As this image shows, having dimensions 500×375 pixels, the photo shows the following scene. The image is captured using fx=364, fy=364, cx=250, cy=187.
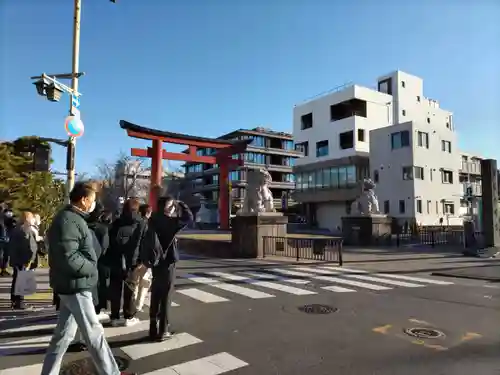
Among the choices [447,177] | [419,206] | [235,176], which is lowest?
[419,206]

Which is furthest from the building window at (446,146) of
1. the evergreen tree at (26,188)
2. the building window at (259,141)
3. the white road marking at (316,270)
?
the evergreen tree at (26,188)

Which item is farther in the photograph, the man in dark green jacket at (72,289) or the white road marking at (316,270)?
the white road marking at (316,270)

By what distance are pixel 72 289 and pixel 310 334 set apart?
135 inches

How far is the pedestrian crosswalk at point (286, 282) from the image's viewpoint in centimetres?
845

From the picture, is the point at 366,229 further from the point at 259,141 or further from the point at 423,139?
the point at 259,141

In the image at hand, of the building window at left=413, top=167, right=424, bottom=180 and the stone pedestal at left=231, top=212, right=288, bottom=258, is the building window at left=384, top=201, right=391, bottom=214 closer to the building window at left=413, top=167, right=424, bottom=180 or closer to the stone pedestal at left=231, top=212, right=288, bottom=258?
the building window at left=413, top=167, right=424, bottom=180

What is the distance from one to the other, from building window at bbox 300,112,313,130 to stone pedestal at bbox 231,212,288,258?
127 feet

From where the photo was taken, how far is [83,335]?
3.39 m

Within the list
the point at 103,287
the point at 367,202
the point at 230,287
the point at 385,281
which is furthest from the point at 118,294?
the point at 367,202

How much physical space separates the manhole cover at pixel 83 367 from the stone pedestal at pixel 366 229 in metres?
20.8

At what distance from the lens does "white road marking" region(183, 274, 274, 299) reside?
8203mm

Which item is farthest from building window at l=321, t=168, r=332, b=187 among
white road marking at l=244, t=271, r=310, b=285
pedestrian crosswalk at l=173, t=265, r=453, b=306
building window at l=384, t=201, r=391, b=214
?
white road marking at l=244, t=271, r=310, b=285

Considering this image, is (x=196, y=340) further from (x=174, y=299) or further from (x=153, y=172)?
(x=153, y=172)

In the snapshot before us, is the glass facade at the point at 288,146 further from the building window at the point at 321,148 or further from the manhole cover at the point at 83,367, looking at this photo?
the manhole cover at the point at 83,367
